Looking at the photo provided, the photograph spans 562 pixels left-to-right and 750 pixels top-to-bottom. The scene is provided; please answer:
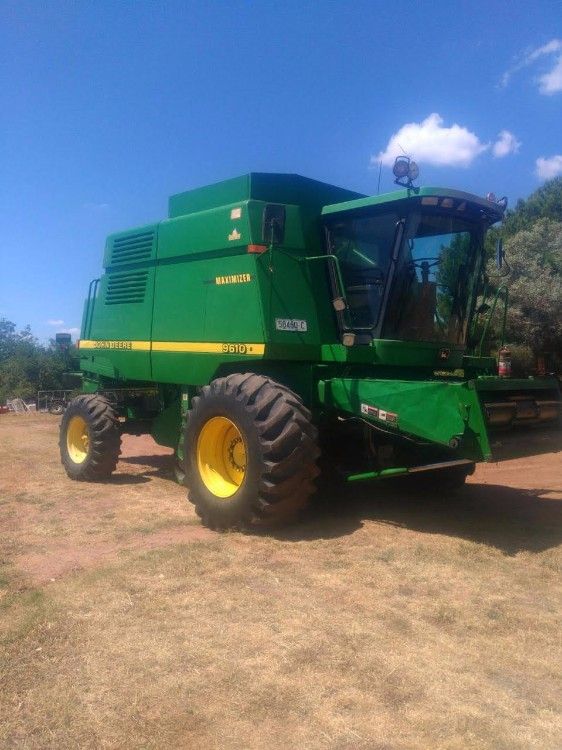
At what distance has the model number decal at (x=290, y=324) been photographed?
619cm

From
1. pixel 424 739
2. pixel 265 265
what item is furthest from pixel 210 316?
pixel 424 739

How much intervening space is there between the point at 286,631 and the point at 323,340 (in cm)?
335

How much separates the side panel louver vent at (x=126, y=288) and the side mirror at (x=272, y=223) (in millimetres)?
2567

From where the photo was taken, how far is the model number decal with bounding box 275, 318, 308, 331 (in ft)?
20.3

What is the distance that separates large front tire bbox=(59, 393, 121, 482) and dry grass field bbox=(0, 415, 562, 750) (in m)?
1.79

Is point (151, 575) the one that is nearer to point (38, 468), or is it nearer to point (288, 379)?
point (288, 379)

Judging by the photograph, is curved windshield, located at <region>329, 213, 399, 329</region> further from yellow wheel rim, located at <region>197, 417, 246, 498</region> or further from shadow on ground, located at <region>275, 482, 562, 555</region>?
shadow on ground, located at <region>275, 482, 562, 555</region>

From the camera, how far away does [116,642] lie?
3467 mm

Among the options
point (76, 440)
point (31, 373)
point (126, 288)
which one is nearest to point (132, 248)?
point (126, 288)

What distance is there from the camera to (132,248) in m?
8.41

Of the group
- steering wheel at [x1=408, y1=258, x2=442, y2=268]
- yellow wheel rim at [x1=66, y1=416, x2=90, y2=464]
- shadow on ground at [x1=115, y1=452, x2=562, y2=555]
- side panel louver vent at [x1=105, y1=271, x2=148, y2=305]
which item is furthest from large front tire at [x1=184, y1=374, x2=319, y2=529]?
yellow wheel rim at [x1=66, y1=416, x2=90, y2=464]

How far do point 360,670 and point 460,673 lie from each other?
482 millimetres

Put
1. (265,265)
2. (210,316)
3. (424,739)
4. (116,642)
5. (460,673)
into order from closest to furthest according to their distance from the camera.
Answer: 1. (424,739)
2. (460,673)
3. (116,642)
4. (265,265)
5. (210,316)

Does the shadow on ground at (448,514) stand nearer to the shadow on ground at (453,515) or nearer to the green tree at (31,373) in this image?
the shadow on ground at (453,515)
